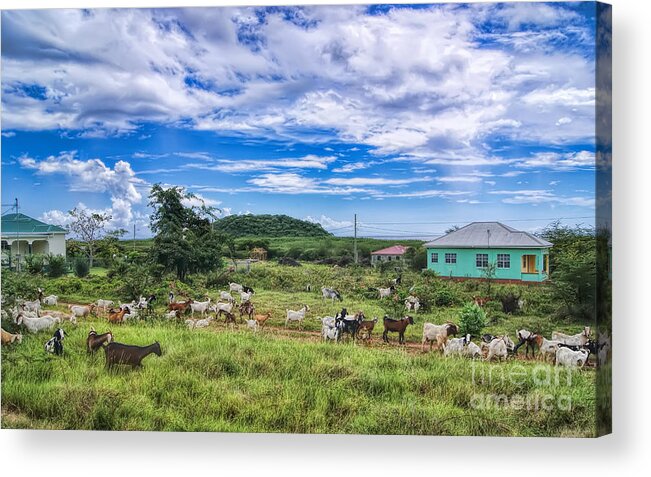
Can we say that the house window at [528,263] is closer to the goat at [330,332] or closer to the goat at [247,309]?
the goat at [330,332]

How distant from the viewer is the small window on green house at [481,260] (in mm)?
8367

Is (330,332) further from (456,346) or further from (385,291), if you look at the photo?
(456,346)

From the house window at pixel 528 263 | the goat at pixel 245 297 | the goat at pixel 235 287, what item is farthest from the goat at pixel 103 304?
the house window at pixel 528 263

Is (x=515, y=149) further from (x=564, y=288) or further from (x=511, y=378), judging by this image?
(x=511, y=378)

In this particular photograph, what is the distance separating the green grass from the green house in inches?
44.9

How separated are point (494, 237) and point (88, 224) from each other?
5418mm

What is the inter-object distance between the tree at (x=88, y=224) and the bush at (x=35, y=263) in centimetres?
61

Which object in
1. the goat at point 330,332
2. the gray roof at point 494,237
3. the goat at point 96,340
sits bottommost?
the goat at point 96,340

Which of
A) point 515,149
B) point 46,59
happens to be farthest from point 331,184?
point 46,59

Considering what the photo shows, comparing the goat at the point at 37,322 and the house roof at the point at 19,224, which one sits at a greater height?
the house roof at the point at 19,224

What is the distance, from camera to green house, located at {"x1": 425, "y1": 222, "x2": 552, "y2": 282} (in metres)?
8.21

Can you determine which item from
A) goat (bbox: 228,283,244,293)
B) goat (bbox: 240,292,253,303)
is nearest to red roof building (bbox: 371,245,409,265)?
goat (bbox: 240,292,253,303)

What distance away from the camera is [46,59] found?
8.56 m

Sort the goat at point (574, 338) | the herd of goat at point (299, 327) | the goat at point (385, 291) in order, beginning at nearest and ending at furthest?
the goat at point (574, 338) → the herd of goat at point (299, 327) → the goat at point (385, 291)
